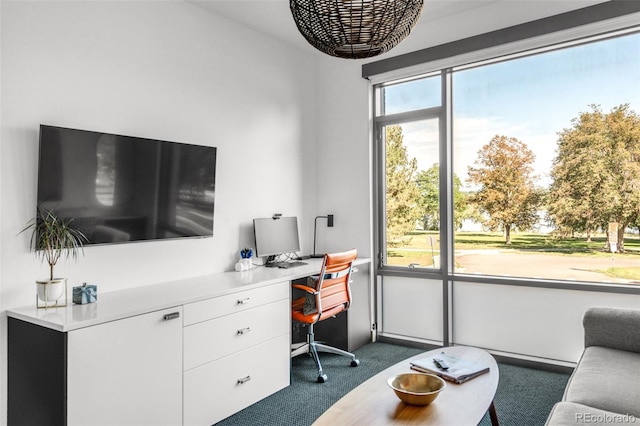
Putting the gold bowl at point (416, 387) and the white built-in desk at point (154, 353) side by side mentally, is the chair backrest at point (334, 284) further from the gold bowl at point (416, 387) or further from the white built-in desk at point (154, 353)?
the gold bowl at point (416, 387)

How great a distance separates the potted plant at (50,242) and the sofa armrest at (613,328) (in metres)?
2.91

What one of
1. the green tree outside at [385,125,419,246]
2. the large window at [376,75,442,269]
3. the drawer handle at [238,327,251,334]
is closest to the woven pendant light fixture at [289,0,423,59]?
the drawer handle at [238,327,251,334]

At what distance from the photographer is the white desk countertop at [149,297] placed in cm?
207

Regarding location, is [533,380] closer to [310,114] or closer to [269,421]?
[269,421]

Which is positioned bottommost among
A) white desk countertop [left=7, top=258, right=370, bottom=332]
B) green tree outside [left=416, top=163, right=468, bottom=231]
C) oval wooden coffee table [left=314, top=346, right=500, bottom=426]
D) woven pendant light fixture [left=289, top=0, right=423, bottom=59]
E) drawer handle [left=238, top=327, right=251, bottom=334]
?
oval wooden coffee table [left=314, top=346, right=500, bottom=426]

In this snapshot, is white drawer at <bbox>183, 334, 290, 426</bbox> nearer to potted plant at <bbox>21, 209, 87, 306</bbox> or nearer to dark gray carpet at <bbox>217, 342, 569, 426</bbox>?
dark gray carpet at <bbox>217, 342, 569, 426</bbox>

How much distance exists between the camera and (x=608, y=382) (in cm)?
198

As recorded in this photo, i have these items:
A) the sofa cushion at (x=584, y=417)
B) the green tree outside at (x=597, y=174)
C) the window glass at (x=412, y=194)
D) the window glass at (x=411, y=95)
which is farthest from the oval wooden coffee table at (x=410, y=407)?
the window glass at (x=411, y=95)

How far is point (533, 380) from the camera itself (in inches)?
123

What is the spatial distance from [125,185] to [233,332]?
3.70 feet

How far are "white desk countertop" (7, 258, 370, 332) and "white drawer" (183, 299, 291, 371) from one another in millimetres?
166

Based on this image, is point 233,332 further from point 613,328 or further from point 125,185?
point 613,328

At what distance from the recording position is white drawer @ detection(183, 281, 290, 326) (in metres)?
2.50

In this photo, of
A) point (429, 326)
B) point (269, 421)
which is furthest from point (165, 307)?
point (429, 326)
